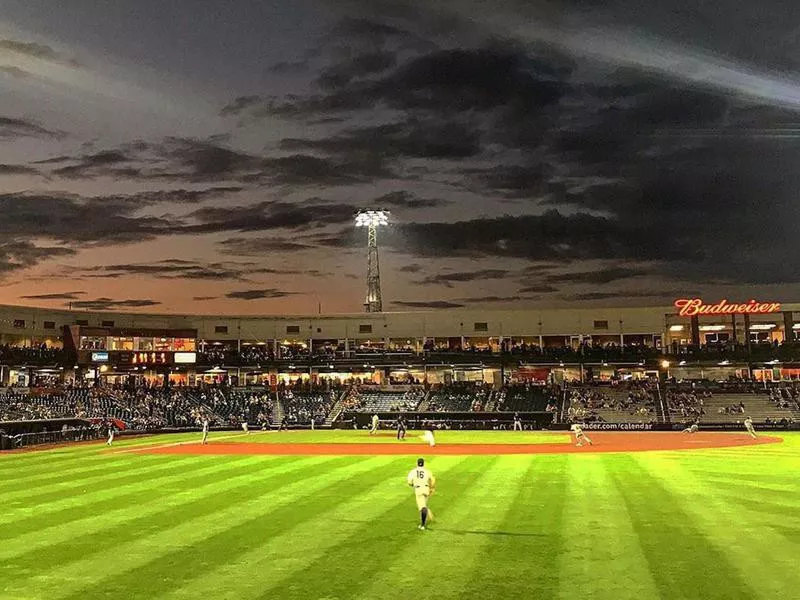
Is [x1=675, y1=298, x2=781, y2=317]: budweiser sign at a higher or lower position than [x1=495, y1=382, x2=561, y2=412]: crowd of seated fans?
higher

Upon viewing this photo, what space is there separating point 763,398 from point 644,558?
61348 mm

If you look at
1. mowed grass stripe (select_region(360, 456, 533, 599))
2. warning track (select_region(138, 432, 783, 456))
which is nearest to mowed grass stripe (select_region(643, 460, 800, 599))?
mowed grass stripe (select_region(360, 456, 533, 599))

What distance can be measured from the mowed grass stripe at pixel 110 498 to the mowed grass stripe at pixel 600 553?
Result: 1190 cm

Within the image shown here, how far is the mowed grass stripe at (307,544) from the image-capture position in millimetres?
11438

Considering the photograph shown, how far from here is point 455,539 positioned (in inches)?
581

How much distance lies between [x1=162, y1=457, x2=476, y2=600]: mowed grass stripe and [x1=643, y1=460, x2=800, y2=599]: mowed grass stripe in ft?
21.7

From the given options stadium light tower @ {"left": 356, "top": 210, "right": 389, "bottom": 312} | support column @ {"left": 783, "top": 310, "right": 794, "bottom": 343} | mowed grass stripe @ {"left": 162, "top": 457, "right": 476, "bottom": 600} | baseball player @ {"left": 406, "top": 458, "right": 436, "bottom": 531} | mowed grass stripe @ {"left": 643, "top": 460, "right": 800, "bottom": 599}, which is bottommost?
mowed grass stripe @ {"left": 643, "top": 460, "right": 800, "bottom": 599}

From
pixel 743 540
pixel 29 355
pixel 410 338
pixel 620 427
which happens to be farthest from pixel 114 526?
pixel 410 338

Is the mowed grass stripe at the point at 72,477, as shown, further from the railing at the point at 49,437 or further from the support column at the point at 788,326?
the support column at the point at 788,326

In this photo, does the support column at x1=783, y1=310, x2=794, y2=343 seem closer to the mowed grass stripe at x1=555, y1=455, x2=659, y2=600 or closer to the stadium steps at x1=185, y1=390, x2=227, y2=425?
the stadium steps at x1=185, y1=390, x2=227, y2=425

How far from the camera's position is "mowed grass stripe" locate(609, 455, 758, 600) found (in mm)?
11086

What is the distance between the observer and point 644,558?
42.5 feet

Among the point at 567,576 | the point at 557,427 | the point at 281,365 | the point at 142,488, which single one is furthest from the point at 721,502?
the point at 281,365

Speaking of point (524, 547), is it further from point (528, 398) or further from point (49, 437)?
point (528, 398)
